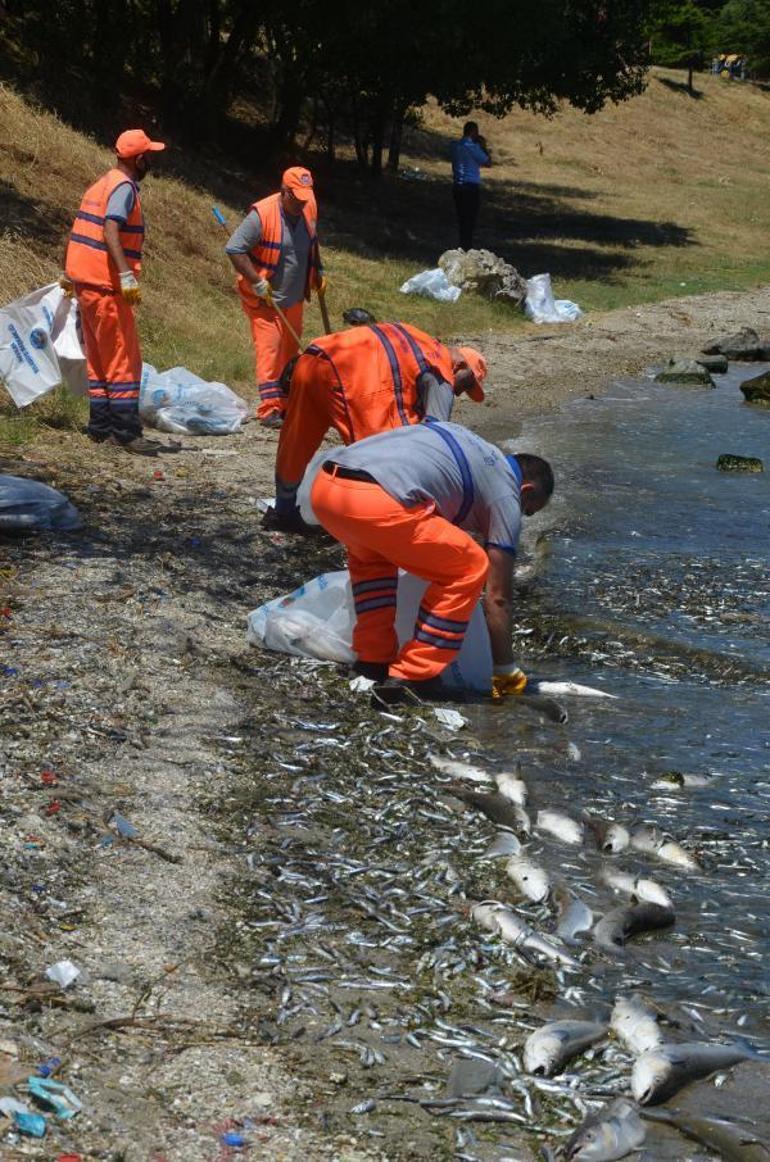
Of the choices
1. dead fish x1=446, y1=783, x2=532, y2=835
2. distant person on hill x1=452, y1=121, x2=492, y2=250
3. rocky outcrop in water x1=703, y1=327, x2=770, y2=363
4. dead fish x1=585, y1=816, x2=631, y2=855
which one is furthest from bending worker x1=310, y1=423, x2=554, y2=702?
distant person on hill x1=452, y1=121, x2=492, y2=250

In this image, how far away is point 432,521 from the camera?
688 cm

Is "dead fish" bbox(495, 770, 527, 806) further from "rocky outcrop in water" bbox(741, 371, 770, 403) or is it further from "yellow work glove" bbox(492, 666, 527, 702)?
"rocky outcrop in water" bbox(741, 371, 770, 403)

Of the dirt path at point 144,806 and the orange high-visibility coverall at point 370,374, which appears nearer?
the dirt path at point 144,806

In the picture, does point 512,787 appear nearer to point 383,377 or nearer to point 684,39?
point 383,377

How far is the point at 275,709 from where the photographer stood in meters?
7.14

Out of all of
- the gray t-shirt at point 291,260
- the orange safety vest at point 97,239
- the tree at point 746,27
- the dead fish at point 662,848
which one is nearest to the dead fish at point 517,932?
the dead fish at point 662,848

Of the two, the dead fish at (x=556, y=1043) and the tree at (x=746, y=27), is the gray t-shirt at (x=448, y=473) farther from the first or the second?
the tree at (x=746, y=27)

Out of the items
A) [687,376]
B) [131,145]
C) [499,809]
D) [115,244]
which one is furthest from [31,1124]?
[687,376]

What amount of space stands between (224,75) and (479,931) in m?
23.0

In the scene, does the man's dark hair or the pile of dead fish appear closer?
the pile of dead fish

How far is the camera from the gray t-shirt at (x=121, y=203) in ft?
34.8

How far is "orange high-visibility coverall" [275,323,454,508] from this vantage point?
26.9ft

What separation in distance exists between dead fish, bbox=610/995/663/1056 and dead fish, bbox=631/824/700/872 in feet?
4.21

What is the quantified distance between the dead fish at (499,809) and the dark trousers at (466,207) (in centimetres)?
1815
